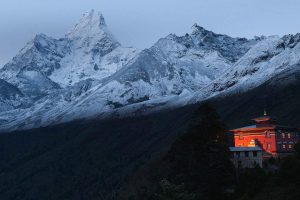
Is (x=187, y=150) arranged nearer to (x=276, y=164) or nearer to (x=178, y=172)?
(x=178, y=172)

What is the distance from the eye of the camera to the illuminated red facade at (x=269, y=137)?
12974 centimetres

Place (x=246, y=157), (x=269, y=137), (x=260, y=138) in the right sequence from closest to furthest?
(x=246, y=157), (x=269, y=137), (x=260, y=138)

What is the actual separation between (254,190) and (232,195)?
144 inches

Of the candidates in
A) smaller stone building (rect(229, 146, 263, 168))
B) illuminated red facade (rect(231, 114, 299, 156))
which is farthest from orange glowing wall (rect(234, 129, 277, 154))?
smaller stone building (rect(229, 146, 263, 168))

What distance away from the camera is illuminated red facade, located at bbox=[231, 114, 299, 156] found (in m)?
130

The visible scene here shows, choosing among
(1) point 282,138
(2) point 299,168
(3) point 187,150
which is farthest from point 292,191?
(1) point 282,138

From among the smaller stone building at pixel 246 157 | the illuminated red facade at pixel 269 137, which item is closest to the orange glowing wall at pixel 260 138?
the illuminated red facade at pixel 269 137

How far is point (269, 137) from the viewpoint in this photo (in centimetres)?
13175

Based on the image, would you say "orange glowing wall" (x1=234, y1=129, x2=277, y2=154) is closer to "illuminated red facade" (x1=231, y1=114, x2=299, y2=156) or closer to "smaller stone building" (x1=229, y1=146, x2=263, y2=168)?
"illuminated red facade" (x1=231, y1=114, x2=299, y2=156)

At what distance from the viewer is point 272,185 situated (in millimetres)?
96500

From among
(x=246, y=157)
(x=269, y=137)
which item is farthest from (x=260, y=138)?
(x=246, y=157)

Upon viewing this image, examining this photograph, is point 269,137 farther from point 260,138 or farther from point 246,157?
point 246,157

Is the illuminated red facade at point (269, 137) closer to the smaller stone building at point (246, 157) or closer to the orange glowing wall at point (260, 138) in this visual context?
the orange glowing wall at point (260, 138)

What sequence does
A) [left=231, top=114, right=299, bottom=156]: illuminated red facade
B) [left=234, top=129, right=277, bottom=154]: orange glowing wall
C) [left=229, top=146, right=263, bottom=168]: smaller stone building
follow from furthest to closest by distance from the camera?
[left=231, top=114, right=299, bottom=156]: illuminated red facade → [left=234, top=129, right=277, bottom=154]: orange glowing wall → [left=229, top=146, right=263, bottom=168]: smaller stone building
